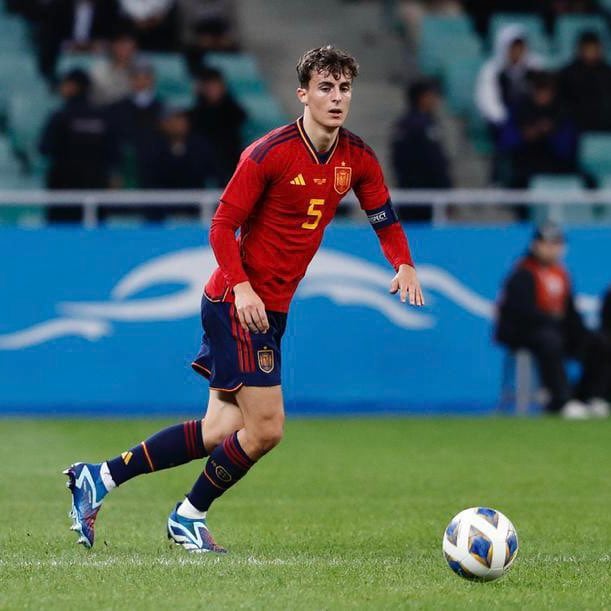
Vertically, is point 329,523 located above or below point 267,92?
below

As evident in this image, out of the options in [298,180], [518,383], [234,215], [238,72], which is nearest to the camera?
[234,215]

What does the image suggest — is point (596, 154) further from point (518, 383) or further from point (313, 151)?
point (313, 151)

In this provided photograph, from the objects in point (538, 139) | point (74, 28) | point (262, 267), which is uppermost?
point (74, 28)

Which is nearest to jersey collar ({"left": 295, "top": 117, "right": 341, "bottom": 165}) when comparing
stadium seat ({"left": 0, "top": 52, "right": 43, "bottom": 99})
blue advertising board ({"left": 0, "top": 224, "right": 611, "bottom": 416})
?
blue advertising board ({"left": 0, "top": 224, "right": 611, "bottom": 416})

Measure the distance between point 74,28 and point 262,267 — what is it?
39.6ft

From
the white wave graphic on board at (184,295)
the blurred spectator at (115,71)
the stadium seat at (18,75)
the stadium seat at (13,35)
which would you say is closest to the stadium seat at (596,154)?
the white wave graphic on board at (184,295)

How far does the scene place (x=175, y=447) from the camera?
7734mm

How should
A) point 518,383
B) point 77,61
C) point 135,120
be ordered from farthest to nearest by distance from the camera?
point 77,61, point 135,120, point 518,383

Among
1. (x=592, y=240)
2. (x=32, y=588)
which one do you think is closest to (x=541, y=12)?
(x=592, y=240)

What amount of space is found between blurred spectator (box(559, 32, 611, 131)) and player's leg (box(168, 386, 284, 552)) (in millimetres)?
12753

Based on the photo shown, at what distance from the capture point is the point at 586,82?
19375 millimetres

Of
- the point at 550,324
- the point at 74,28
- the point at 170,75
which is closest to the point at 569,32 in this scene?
the point at 170,75

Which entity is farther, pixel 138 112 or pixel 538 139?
pixel 538 139

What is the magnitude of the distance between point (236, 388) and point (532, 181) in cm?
1142
